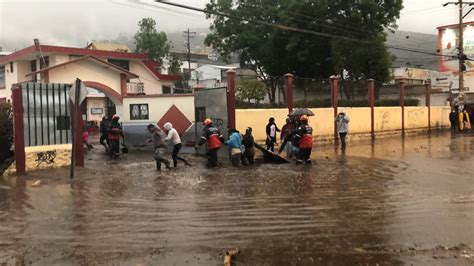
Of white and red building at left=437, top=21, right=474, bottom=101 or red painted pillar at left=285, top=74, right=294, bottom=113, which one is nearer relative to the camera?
red painted pillar at left=285, top=74, right=294, bottom=113

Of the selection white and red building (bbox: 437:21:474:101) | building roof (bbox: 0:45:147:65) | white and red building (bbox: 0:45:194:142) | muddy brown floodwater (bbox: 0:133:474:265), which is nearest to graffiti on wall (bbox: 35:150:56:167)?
muddy brown floodwater (bbox: 0:133:474:265)

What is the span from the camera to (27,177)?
40.8ft

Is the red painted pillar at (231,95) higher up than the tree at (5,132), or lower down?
higher up

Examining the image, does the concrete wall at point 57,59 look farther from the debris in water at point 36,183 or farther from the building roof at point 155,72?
the debris in water at point 36,183

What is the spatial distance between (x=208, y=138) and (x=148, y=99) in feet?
18.2

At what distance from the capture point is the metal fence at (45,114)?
1317 cm

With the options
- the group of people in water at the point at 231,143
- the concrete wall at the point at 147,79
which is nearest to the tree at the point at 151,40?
the concrete wall at the point at 147,79

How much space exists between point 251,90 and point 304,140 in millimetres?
8652

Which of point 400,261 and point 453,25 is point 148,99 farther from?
point 453,25

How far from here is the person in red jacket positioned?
1434cm

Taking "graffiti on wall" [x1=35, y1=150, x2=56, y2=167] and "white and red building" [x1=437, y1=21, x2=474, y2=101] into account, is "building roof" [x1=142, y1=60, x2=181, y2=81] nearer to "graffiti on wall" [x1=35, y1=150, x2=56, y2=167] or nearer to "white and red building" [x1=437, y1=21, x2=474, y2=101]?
"white and red building" [x1=437, y1=21, x2=474, y2=101]

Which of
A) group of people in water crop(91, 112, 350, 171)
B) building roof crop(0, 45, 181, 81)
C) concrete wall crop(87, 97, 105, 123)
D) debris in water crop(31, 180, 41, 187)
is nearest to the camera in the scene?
debris in water crop(31, 180, 41, 187)

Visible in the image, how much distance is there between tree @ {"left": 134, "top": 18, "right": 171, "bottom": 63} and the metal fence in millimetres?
34226

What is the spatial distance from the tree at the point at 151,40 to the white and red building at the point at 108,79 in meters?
6.66
